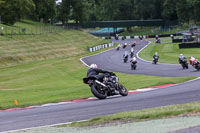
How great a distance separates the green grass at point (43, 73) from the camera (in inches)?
758

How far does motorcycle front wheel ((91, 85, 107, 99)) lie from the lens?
15.5m

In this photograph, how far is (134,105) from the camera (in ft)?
41.8

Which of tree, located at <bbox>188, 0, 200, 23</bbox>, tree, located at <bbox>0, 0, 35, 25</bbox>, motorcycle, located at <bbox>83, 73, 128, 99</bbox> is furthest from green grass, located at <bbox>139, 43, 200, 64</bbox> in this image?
tree, located at <bbox>188, 0, 200, 23</bbox>

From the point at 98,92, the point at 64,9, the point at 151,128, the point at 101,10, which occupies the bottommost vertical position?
the point at 98,92

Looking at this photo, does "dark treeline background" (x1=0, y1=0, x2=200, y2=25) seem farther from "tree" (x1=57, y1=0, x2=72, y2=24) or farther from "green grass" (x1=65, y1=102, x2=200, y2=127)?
"green grass" (x1=65, y1=102, x2=200, y2=127)

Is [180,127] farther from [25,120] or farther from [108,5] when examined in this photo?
[108,5]

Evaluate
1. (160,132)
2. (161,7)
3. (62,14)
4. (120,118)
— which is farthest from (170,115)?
(161,7)

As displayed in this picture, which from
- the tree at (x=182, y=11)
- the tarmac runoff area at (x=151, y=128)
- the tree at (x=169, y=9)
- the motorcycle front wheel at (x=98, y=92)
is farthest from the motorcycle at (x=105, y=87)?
the tree at (x=169, y=9)

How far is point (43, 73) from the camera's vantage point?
1412 inches

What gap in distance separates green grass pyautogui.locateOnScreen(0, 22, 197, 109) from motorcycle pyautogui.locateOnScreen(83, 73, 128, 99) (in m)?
1.23

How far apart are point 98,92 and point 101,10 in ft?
442

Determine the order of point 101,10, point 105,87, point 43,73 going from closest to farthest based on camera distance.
A: point 105,87
point 43,73
point 101,10

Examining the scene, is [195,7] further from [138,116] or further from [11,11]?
[138,116]

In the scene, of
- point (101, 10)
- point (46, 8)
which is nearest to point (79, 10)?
point (46, 8)
